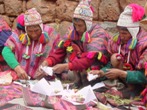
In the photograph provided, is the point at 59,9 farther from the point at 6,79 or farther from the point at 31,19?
the point at 6,79

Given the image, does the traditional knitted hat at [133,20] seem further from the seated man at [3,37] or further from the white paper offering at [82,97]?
the seated man at [3,37]

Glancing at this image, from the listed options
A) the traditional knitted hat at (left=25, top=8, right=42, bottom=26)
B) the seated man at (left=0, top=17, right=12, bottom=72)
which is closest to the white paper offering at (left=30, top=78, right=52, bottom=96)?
the traditional knitted hat at (left=25, top=8, right=42, bottom=26)

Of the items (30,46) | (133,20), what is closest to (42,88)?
(30,46)

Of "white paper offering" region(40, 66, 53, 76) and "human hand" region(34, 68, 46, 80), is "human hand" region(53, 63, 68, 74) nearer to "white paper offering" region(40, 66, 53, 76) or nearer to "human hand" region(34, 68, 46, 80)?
"white paper offering" region(40, 66, 53, 76)

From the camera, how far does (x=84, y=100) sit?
311 centimetres

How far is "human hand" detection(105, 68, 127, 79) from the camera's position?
3275mm

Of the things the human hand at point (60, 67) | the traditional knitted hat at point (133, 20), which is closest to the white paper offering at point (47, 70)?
the human hand at point (60, 67)

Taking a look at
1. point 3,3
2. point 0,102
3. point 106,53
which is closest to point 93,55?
point 106,53

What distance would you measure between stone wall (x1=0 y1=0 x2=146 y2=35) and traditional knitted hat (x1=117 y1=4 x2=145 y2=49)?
973mm

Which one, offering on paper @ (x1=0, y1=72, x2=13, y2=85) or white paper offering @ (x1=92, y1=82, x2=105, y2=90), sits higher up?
white paper offering @ (x1=92, y1=82, x2=105, y2=90)

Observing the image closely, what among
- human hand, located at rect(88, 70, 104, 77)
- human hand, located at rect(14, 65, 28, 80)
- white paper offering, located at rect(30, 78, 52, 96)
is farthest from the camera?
human hand, located at rect(14, 65, 28, 80)

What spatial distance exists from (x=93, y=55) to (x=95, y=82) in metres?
0.26

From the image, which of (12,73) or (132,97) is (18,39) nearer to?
(12,73)

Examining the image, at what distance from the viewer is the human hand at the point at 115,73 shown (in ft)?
10.7
